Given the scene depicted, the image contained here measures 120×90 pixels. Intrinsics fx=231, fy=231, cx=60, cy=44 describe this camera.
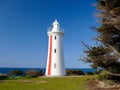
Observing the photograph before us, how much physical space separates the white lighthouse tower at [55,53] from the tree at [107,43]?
1740cm

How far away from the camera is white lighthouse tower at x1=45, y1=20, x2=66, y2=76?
120ft

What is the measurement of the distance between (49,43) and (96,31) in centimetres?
1926

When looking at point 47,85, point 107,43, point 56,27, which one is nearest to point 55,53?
point 56,27

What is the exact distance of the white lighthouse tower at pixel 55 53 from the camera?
36469 millimetres

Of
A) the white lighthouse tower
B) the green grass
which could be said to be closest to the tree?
the green grass

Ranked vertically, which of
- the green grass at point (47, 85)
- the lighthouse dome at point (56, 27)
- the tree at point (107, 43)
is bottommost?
the green grass at point (47, 85)

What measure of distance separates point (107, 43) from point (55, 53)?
18951 millimetres

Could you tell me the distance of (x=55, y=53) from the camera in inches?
1452

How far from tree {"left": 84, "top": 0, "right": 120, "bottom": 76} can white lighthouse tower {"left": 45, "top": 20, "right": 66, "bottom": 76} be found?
57.1ft

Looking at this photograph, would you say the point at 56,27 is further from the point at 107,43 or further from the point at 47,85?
the point at 107,43

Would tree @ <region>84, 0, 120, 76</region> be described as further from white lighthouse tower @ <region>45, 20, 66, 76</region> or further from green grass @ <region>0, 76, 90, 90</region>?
white lighthouse tower @ <region>45, 20, 66, 76</region>

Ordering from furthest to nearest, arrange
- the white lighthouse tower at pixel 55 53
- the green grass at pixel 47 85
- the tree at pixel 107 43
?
the white lighthouse tower at pixel 55 53 < the green grass at pixel 47 85 < the tree at pixel 107 43

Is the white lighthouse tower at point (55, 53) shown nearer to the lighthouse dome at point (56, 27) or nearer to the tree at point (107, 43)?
the lighthouse dome at point (56, 27)

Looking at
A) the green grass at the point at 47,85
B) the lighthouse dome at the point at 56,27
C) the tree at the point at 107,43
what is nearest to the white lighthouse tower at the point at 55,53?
the lighthouse dome at the point at 56,27
